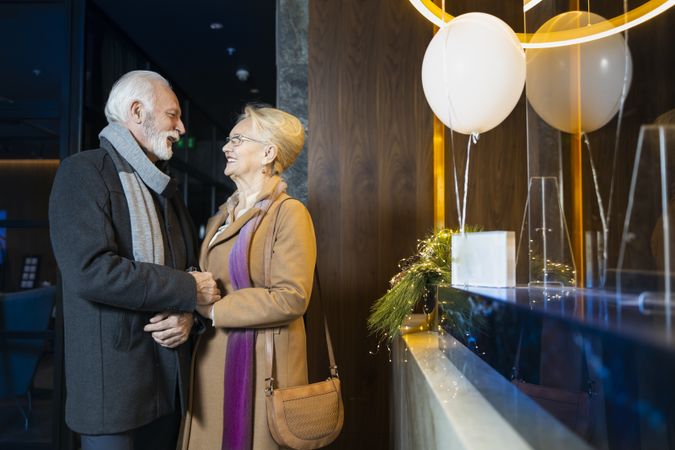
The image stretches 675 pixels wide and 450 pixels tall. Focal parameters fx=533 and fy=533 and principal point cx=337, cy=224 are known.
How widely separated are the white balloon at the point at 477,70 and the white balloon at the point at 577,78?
0.71ft

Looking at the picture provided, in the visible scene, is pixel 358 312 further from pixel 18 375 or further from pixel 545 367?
pixel 545 367

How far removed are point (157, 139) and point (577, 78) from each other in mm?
1296

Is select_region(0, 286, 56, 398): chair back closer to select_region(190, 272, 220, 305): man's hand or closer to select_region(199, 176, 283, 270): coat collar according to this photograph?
select_region(199, 176, 283, 270): coat collar

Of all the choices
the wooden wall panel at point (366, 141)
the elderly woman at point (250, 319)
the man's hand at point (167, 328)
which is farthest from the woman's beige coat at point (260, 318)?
the wooden wall panel at point (366, 141)

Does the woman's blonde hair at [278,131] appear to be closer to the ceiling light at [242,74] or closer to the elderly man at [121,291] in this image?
the elderly man at [121,291]

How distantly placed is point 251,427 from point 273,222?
65cm

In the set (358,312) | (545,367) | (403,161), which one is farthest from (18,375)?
(545,367)

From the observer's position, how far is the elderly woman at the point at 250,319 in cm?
166

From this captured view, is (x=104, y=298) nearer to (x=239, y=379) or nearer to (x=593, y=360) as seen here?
(x=239, y=379)

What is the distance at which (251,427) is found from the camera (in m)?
1.67

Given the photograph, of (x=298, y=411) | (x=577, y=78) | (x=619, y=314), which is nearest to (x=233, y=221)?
(x=298, y=411)

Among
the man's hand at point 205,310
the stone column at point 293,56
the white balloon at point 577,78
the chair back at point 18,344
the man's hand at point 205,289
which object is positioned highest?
the stone column at point 293,56

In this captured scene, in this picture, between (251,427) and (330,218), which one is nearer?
(251,427)

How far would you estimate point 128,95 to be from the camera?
1.71 m
